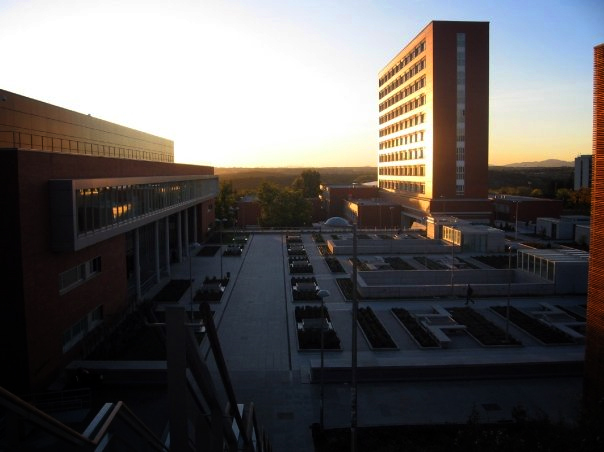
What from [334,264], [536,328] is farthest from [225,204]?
[536,328]

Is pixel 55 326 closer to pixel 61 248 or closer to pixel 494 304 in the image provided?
pixel 61 248

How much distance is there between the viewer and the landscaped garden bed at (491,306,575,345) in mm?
21203

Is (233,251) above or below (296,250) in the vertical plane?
above

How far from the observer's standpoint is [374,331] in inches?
869

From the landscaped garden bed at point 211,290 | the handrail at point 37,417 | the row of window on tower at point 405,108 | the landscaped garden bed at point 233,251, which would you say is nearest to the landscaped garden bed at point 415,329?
the landscaped garden bed at point 211,290

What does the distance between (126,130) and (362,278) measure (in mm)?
19684

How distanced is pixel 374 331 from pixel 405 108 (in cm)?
5322

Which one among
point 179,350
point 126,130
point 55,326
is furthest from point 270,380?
point 126,130

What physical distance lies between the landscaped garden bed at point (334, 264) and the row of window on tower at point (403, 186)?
25321mm

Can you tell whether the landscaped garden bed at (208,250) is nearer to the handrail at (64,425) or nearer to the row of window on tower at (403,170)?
the row of window on tower at (403,170)

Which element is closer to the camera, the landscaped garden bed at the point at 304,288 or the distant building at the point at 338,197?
the landscaped garden bed at the point at 304,288

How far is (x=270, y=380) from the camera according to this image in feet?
56.7

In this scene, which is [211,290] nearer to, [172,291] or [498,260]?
[172,291]

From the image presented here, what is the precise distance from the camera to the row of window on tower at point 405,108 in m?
62.6
